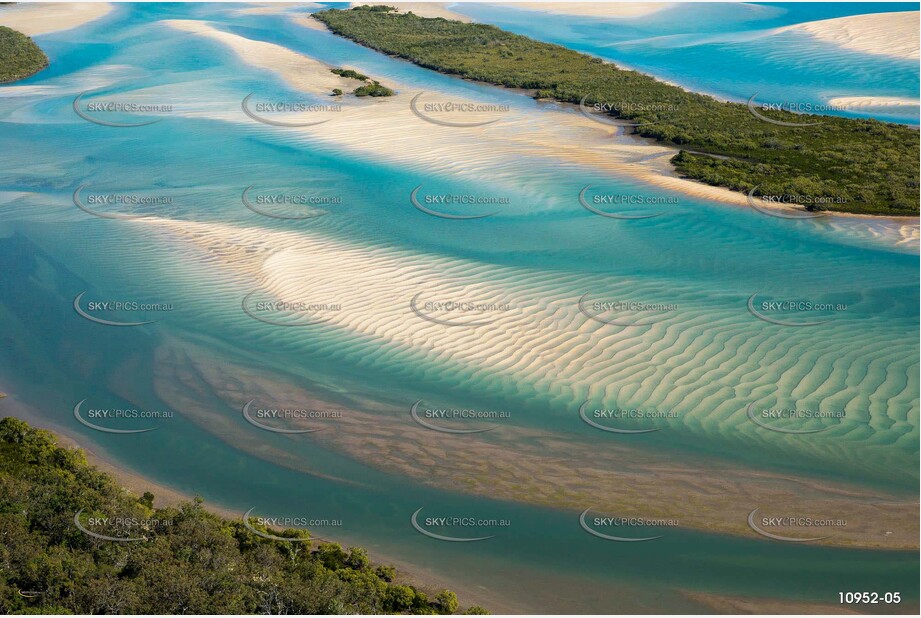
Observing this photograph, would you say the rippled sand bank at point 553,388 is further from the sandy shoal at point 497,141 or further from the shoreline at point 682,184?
the sandy shoal at point 497,141

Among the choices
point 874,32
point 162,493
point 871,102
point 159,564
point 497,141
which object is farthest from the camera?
point 874,32

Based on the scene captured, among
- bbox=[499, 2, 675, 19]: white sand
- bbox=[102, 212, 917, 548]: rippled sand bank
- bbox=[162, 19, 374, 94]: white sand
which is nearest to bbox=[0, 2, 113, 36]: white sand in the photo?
bbox=[162, 19, 374, 94]: white sand

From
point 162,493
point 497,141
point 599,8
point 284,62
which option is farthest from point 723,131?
point 599,8

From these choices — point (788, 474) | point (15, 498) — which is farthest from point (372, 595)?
point (788, 474)

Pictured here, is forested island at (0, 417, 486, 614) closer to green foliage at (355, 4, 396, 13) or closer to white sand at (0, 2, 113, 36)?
white sand at (0, 2, 113, 36)

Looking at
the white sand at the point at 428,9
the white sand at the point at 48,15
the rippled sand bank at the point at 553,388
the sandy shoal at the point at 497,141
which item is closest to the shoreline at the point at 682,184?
the sandy shoal at the point at 497,141

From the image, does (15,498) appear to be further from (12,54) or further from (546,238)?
(12,54)

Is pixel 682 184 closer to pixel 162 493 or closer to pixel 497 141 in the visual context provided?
pixel 497 141
